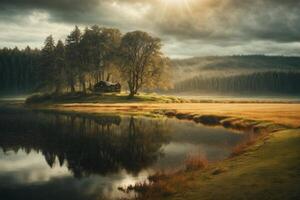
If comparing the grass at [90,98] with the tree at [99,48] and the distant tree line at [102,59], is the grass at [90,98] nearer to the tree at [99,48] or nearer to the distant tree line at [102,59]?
the distant tree line at [102,59]

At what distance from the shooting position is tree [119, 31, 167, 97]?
359ft

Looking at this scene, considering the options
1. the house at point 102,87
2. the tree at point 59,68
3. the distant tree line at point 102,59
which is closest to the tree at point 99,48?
the distant tree line at point 102,59

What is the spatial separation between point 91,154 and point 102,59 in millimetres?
87997

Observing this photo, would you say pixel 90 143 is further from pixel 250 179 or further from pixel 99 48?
pixel 99 48

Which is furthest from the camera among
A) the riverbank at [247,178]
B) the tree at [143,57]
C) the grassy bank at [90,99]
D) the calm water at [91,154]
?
the tree at [143,57]

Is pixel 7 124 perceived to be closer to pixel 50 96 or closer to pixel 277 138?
pixel 277 138

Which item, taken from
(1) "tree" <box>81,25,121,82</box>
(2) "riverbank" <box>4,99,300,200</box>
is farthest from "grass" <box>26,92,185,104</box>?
(2) "riverbank" <box>4,99,300,200</box>

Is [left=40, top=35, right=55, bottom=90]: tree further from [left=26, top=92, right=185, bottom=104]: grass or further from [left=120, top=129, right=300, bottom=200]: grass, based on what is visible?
[left=120, top=129, right=300, bottom=200]: grass

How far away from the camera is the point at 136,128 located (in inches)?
2008

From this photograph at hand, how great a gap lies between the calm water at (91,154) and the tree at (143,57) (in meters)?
56.7

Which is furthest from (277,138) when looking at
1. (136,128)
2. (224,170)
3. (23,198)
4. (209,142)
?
(136,128)

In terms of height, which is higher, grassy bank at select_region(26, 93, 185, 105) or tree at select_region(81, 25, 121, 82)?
tree at select_region(81, 25, 121, 82)

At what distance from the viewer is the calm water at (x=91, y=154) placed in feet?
72.4

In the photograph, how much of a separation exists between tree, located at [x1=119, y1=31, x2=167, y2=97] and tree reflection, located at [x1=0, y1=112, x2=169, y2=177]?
178ft
